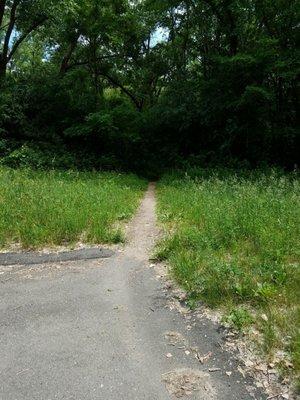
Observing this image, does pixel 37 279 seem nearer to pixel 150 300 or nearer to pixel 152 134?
pixel 150 300

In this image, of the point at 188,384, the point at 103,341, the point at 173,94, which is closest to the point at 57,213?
the point at 103,341

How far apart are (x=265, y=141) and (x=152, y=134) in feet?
25.0

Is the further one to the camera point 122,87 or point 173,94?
point 122,87

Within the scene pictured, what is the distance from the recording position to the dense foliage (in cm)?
1752

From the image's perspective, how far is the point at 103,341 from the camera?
14.1 feet

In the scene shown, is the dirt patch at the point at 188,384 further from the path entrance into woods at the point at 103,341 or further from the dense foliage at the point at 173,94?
the dense foliage at the point at 173,94

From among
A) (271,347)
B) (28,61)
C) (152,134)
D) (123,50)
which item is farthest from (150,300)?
(28,61)

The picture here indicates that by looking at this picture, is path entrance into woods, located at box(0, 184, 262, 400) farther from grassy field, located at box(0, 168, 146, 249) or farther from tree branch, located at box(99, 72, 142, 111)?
tree branch, located at box(99, 72, 142, 111)

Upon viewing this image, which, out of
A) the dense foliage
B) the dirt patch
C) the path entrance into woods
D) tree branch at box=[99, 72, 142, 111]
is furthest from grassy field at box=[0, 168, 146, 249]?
tree branch at box=[99, 72, 142, 111]

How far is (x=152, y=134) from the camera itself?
23719 mm

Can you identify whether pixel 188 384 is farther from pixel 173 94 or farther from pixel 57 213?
pixel 173 94

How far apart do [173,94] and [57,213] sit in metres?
15.0

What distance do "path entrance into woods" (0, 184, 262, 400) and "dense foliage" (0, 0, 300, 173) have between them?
11.2 m

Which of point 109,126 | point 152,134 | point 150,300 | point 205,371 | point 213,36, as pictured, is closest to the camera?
point 205,371
